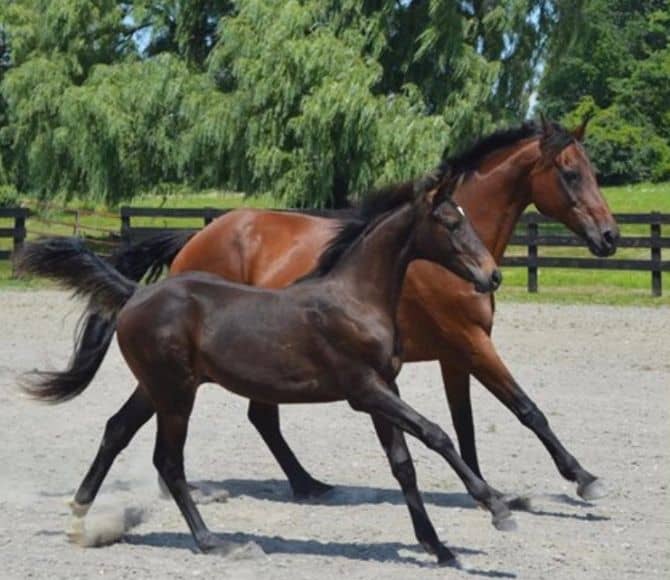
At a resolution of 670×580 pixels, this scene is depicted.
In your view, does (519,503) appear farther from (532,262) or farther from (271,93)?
(271,93)

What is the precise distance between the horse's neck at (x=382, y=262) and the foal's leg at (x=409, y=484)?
0.52m

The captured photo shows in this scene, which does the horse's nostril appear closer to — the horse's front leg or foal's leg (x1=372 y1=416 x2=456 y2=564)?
foal's leg (x1=372 y1=416 x2=456 y2=564)

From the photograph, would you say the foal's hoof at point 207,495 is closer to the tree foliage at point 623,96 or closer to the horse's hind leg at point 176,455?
the horse's hind leg at point 176,455

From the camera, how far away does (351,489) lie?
25.7 ft

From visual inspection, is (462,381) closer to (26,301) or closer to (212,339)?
(212,339)

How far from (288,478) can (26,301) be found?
38.8ft

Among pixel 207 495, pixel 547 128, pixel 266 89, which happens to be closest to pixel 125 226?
pixel 266 89

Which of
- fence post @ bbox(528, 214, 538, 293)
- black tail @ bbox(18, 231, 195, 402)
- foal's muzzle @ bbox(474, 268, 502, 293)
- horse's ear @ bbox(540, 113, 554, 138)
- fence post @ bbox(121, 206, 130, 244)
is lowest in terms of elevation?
fence post @ bbox(528, 214, 538, 293)

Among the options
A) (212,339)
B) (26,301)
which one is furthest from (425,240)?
(26,301)

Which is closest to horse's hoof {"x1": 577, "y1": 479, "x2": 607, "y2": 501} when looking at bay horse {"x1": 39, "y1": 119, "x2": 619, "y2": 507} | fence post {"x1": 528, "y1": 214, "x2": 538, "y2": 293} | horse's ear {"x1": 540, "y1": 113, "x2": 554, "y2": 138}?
bay horse {"x1": 39, "y1": 119, "x2": 619, "y2": 507}

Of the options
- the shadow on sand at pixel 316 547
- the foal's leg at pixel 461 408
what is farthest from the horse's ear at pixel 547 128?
the shadow on sand at pixel 316 547

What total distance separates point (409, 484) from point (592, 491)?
151cm

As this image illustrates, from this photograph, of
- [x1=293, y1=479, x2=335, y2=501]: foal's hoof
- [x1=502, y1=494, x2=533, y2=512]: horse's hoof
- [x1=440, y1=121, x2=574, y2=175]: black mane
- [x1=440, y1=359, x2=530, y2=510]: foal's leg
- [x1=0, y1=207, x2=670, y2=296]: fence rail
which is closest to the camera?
[x1=502, y1=494, x2=533, y2=512]: horse's hoof

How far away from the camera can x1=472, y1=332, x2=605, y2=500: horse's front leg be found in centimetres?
743
